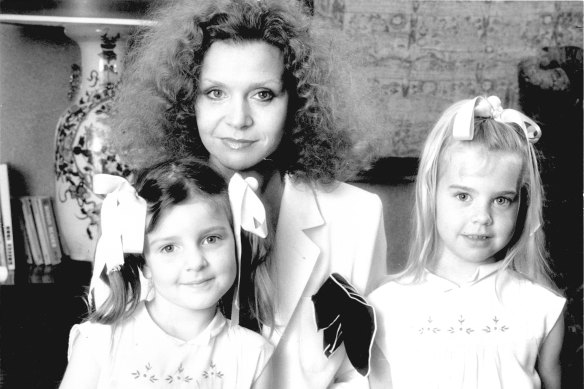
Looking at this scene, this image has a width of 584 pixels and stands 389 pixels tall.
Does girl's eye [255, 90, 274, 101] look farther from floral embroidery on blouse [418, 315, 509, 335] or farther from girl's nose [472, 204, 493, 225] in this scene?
floral embroidery on blouse [418, 315, 509, 335]

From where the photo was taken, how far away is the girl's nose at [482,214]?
1612mm

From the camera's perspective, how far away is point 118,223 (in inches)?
58.1

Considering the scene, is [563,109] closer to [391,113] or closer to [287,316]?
[391,113]

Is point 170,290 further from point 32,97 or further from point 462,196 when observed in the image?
point 32,97

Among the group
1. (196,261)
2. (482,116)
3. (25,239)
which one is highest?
(482,116)

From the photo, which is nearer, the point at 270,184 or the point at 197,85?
the point at 197,85

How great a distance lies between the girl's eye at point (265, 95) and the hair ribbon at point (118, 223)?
1.20ft

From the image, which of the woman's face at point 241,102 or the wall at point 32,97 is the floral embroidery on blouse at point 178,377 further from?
the wall at point 32,97

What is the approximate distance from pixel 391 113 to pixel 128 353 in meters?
1.72

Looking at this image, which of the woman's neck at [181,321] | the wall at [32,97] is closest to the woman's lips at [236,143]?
the woman's neck at [181,321]

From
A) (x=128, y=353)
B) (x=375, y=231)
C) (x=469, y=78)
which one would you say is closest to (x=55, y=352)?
(x=128, y=353)

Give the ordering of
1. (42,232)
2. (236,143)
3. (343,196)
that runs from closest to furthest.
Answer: (236,143)
(343,196)
(42,232)

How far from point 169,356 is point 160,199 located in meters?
0.31

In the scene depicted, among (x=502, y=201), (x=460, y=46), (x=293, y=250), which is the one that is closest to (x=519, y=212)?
(x=502, y=201)
